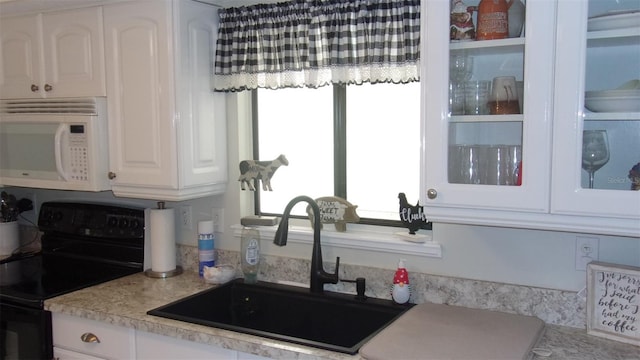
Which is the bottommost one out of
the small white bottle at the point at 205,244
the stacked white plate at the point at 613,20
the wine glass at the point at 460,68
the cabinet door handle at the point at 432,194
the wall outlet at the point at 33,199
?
the small white bottle at the point at 205,244

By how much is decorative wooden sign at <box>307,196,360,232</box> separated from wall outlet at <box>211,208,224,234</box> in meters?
0.52

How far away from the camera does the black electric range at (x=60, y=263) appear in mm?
2260

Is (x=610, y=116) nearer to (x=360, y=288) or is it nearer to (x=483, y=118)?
(x=483, y=118)

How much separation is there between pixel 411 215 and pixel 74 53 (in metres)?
1.60

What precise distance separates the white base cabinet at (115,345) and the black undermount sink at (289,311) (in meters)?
0.09

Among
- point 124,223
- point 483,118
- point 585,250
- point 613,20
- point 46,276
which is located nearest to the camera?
point 613,20

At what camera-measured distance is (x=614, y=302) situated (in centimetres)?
175

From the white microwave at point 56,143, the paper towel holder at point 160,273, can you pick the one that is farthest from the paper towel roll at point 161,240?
the white microwave at point 56,143

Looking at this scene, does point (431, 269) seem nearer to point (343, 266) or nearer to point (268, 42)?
point (343, 266)

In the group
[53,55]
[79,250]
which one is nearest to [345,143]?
[53,55]

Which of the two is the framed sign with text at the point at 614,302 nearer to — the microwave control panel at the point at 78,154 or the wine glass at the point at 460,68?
the wine glass at the point at 460,68

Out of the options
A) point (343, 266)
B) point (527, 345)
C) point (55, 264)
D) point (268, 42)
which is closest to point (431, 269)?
point (343, 266)

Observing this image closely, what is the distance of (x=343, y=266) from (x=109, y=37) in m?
1.36

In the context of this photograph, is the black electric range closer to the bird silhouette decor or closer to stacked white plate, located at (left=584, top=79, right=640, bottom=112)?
the bird silhouette decor
